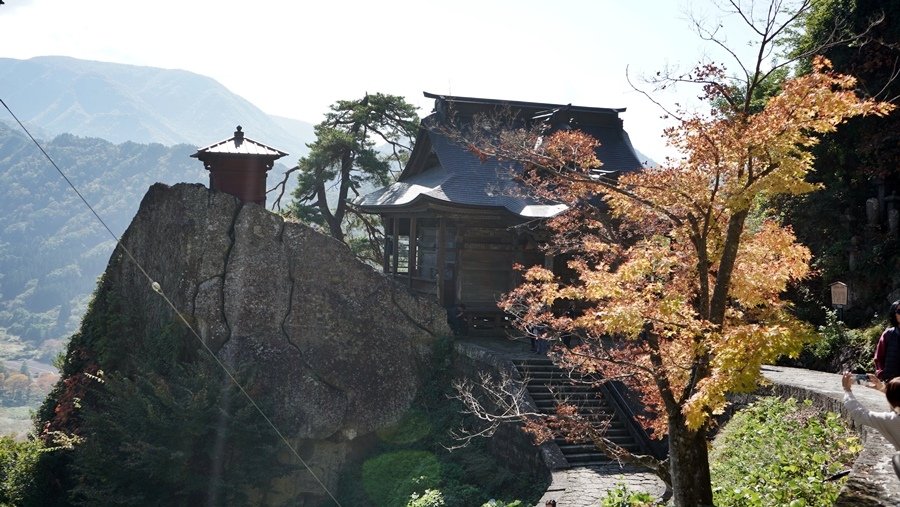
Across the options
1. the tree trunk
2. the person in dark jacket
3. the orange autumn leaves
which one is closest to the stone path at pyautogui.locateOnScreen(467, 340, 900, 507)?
the person in dark jacket

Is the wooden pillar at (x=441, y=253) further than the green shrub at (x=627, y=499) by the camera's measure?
Yes

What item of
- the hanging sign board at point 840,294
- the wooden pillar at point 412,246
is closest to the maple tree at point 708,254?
the hanging sign board at point 840,294

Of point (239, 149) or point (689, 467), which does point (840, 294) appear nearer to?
point (689, 467)

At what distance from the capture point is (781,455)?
9.84 meters

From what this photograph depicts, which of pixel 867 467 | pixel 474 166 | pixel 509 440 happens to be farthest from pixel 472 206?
pixel 867 467

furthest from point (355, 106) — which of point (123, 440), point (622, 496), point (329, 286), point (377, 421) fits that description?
point (622, 496)

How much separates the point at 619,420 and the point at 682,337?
706 cm

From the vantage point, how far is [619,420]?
1523cm

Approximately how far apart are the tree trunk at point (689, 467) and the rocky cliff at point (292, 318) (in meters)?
9.93

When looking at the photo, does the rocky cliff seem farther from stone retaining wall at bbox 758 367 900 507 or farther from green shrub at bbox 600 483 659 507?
stone retaining wall at bbox 758 367 900 507

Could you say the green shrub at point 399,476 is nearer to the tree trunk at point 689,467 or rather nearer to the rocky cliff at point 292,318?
the rocky cliff at point 292,318

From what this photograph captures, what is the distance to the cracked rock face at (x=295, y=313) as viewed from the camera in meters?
17.3

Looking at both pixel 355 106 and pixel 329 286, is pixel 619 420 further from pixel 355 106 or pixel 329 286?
pixel 355 106

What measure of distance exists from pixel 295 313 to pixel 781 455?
11408 mm
